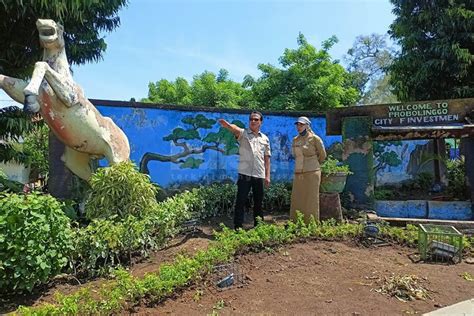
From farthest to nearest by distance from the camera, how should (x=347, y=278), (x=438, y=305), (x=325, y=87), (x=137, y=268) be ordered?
(x=325, y=87), (x=137, y=268), (x=347, y=278), (x=438, y=305)

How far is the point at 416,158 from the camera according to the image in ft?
40.9

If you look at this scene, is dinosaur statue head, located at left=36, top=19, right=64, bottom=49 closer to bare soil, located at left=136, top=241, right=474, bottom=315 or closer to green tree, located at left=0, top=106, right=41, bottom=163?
green tree, located at left=0, top=106, right=41, bottom=163

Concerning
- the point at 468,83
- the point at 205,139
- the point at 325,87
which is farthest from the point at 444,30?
the point at 205,139

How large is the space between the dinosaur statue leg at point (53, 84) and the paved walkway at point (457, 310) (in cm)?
446

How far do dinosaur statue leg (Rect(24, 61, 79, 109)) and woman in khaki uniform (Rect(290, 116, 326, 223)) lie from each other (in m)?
3.29

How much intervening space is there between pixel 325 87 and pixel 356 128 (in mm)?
9112

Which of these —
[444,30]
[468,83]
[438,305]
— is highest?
[444,30]

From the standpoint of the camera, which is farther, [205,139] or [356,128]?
[205,139]

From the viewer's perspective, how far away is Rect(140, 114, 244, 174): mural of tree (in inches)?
356

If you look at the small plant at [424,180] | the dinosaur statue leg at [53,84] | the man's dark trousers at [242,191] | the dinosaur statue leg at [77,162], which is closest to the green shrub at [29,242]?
the dinosaur statue leg at [53,84]

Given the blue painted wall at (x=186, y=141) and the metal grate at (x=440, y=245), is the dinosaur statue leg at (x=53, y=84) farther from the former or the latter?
the metal grate at (x=440, y=245)

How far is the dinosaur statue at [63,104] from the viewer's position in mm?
4711

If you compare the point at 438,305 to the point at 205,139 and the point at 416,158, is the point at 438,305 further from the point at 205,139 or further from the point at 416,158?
the point at 416,158

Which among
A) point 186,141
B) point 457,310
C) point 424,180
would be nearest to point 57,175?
point 186,141
